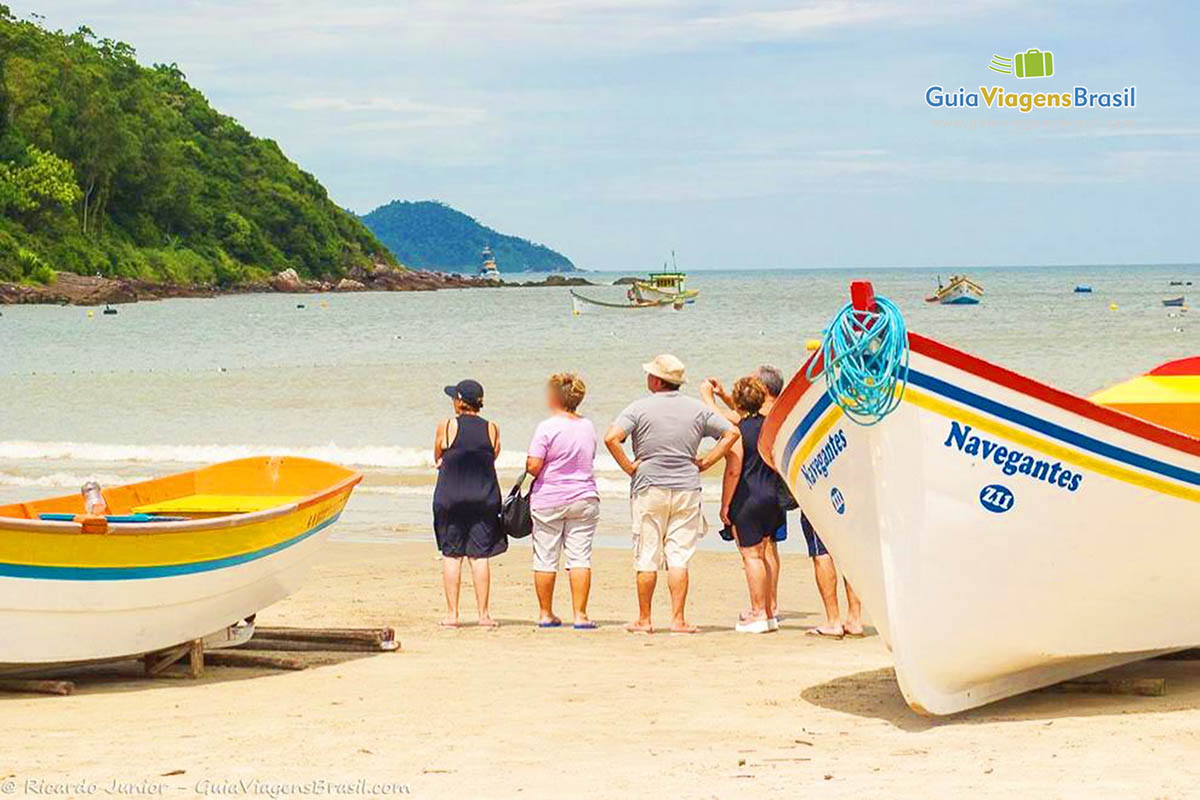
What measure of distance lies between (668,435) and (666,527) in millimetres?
602

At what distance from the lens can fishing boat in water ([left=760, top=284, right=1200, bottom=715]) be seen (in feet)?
21.8

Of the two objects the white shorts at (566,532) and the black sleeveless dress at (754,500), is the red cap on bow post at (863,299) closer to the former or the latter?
the black sleeveless dress at (754,500)

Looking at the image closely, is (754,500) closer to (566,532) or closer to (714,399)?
(714,399)

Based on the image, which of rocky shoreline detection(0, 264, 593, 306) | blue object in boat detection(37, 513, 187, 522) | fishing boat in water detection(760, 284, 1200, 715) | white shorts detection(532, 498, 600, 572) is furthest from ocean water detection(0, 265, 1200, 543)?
fishing boat in water detection(760, 284, 1200, 715)

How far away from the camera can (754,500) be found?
32.3ft

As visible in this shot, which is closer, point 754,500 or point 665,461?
point 665,461

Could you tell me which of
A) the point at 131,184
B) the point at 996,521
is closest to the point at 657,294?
the point at 131,184

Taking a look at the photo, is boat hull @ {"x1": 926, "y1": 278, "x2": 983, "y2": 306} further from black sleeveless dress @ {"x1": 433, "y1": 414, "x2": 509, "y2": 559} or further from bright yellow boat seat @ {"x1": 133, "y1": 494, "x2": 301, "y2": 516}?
bright yellow boat seat @ {"x1": 133, "y1": 494, "x2": 301, "y2": 516}

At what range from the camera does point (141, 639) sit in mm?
8227

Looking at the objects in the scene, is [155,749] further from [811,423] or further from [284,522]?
[811,423]

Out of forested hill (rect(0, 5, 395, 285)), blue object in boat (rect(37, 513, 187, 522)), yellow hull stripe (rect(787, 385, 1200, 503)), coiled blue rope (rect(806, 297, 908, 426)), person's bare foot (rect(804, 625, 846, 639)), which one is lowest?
person's bare foot (rect(804, 625, 846, 639))

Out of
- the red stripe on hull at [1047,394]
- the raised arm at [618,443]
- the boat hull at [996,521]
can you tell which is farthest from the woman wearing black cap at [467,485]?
the red stripe on hull at [1047,394]

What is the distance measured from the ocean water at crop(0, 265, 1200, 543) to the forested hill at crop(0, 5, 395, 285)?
51.9ft

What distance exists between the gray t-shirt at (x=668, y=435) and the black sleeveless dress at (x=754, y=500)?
25 centimetres
